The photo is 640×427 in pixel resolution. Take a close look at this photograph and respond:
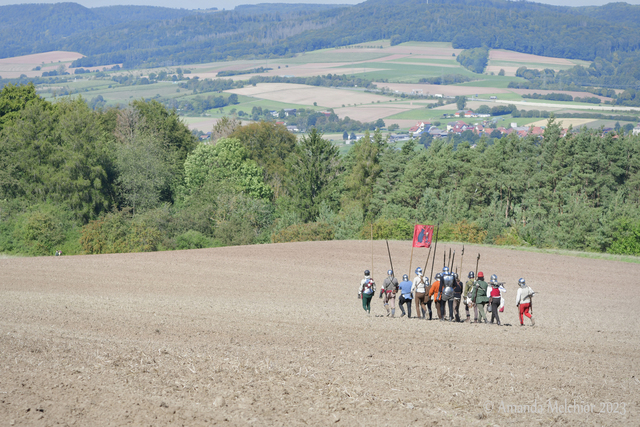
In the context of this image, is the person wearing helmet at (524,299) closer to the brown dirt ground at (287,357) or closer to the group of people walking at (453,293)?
the group of people walking at (453,293)

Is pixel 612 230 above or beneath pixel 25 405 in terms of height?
beneath

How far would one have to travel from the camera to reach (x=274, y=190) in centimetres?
7744

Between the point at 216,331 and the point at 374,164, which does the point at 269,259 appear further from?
the point at 374,164

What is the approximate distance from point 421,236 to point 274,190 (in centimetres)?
5621

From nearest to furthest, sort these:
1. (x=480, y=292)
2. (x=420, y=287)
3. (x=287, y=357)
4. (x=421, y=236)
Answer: (x=287, y=357) → (x=480, y=292) → (x=420, y=287) → (x=421, y=236)

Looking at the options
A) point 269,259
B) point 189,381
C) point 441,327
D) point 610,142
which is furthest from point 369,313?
point 610,142

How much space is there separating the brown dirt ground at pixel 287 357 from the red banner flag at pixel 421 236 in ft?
9.64

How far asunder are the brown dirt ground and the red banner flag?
2940 millimetres

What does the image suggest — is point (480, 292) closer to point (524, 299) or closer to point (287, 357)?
point (524, 299)

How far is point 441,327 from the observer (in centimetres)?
1762

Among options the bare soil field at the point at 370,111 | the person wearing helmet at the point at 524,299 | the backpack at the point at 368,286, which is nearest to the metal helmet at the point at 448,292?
the person wearing helmet at the point at 524,299

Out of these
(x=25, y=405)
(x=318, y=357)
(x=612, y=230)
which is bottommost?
(x=612, y=230)

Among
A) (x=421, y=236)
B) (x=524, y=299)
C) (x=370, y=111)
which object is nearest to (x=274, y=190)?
(x=421, y=236)

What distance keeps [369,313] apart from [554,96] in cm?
18308
